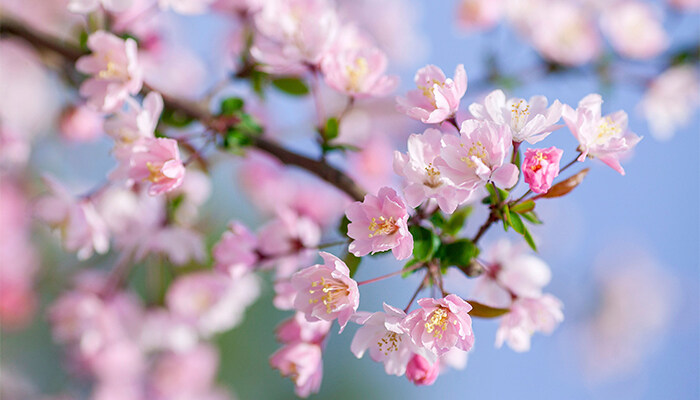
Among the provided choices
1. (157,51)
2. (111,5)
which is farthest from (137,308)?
(111,5)

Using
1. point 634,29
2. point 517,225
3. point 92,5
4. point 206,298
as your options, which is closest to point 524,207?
point 517,225

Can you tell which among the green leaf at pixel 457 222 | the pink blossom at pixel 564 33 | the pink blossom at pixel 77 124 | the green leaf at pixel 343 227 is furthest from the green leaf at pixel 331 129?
the pink blossom at pixel 564 33

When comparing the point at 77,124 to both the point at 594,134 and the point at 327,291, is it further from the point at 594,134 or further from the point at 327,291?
the point at 594,134

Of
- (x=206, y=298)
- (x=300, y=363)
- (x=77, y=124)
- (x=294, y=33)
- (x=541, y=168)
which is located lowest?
(x=206, y=298)

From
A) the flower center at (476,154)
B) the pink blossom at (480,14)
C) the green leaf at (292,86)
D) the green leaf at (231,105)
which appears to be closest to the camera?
the flower center at (476,154)

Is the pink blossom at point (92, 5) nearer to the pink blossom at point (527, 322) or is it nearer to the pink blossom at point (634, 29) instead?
the pink blossom at point (527, 322)

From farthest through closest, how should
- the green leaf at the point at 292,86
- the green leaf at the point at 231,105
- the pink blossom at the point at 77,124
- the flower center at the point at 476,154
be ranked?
the pink blossom at the point at 77,124, the green leaf at the point at 292,86, the green leaf at the point at 231,105, the flower center at the point at 476,154

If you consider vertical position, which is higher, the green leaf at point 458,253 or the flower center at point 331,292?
the green leaf at point 458,253
